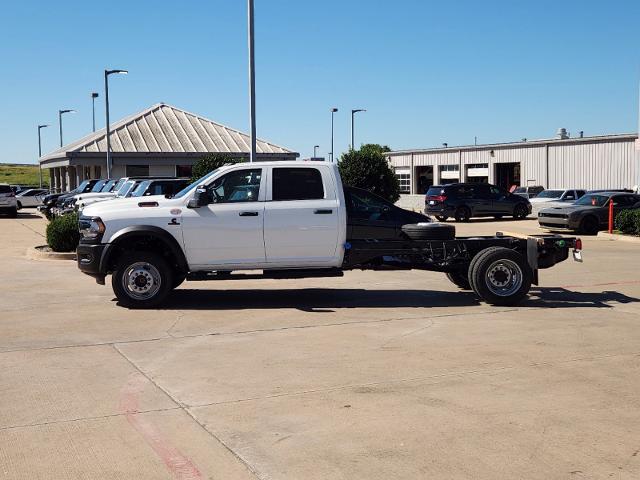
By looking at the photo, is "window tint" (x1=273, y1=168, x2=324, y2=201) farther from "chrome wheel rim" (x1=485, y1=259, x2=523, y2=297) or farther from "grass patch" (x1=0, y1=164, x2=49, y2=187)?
"grass patch" (x1=0, y1=164, x2=49, y2=187)

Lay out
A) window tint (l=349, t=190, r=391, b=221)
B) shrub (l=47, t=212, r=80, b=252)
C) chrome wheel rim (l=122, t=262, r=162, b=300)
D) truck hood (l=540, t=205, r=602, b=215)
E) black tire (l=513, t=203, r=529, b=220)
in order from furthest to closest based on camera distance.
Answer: black tire (l=513, t=203, r=529, b=220), truck hood (l=540, t=205, r=602, b=215), shrub (l=47, t=212, r=80, b=252), window tint (l=349, t=190, r=391, b=221), chrome wheel rim (l=122, t=262, r=162, b=300)

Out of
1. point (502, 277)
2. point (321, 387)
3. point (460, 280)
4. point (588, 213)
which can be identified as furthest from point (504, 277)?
point (588, 213)

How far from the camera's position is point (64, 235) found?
18.5 m

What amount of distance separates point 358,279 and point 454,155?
2083 inches

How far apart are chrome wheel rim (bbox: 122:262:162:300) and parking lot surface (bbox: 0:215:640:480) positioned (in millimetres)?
362

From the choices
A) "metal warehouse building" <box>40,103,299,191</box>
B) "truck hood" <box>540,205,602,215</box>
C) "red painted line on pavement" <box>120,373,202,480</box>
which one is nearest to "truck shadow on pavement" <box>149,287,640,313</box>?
"red painted line on pavement" <box>120,373,202,480</box>

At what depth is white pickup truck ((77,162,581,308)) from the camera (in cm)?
1140

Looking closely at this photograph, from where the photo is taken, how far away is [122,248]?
11500mm

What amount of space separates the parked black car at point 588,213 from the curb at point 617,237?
96 cm

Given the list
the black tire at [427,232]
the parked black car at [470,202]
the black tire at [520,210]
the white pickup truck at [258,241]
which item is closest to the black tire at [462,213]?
the parked black car at [470,202]

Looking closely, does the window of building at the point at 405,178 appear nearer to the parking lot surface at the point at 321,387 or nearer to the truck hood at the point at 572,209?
the truck hood at the point at 572,209

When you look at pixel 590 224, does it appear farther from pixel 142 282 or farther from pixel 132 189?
pixel 142 282

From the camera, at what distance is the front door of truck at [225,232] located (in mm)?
11406

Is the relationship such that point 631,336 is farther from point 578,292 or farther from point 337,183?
point 337,183
